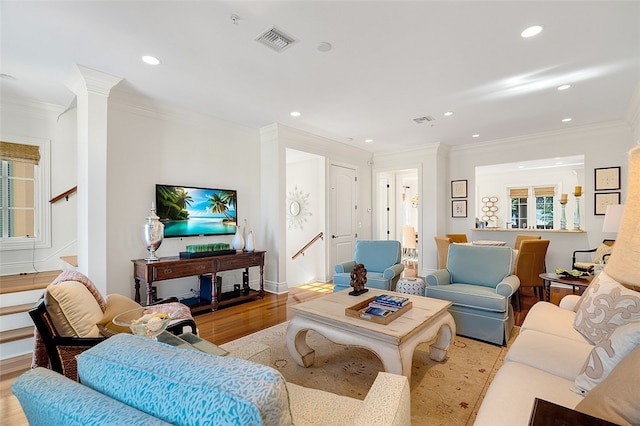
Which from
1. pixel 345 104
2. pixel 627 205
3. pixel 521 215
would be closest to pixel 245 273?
pixel 345 104

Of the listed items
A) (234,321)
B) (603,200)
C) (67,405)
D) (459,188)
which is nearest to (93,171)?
(234,321)

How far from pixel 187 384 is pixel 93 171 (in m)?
3.22

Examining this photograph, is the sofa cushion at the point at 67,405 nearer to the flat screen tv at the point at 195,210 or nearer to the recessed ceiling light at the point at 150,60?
the recessed ceiling light at the point at 150,60

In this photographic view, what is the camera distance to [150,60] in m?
2.75

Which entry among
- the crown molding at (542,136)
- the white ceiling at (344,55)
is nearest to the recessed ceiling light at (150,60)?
the white ceiling at (344,55)

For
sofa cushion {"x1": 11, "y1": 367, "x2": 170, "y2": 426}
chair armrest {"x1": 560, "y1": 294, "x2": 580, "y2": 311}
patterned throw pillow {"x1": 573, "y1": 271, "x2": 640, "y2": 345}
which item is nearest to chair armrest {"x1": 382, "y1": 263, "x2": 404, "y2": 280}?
chair armrest {"x1": 560, "y1": 294, "x2": 580, "y2": 311}

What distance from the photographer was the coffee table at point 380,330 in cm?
190

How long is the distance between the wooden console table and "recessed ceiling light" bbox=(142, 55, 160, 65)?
2082 millimetres

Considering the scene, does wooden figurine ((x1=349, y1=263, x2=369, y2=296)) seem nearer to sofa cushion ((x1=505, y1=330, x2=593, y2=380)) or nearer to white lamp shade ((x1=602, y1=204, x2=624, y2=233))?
sofa cushion ((x1=505, y1=330, x2=593, y2=380))

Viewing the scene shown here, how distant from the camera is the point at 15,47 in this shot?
2539mm

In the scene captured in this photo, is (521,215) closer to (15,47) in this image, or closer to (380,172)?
(380,172)

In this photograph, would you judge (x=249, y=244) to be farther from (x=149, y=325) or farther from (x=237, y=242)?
(x=149, y=325)

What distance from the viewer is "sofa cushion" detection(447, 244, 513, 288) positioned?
3143 mm

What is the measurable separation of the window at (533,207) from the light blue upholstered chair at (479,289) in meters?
7.35
